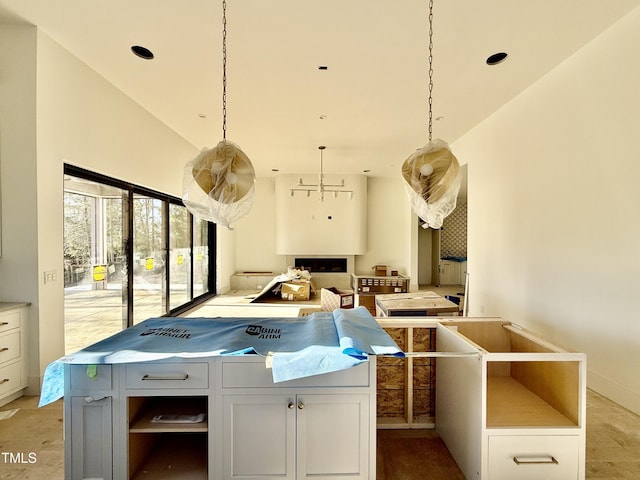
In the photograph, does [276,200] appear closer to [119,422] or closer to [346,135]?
[346,135]

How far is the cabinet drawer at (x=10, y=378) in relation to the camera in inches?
90.9

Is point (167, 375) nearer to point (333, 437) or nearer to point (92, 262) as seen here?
point (333, 437)

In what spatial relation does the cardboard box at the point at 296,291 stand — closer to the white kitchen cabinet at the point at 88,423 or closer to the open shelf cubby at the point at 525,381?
the open shelf cubby at the point at 525,381

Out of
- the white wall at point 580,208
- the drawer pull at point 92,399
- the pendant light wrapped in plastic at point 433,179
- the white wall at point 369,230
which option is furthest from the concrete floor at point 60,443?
the white wall at point 369,230

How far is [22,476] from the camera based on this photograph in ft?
5.51

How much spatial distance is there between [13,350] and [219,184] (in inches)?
87.9

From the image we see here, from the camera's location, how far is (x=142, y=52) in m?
2.77

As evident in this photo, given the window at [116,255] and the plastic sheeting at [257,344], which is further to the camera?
the window at [116,255]

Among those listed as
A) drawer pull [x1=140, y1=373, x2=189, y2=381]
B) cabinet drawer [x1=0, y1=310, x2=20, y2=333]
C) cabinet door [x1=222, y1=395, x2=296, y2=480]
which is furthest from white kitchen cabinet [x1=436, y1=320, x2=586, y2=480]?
cabinet drawer [x1=0, y1=310, x2=20, y2=333]

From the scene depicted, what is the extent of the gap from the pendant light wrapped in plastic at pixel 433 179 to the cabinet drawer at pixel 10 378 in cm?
335

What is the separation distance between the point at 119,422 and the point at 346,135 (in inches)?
179

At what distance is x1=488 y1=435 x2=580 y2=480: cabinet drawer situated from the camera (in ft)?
A: 4.81

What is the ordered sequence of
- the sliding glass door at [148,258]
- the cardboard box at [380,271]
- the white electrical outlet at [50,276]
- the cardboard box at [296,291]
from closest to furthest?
the white electrical outlet at [50,276] < the sliding glass door at [148,258] < the cardboard box at [296,291] < the cardboard box at [380,271]

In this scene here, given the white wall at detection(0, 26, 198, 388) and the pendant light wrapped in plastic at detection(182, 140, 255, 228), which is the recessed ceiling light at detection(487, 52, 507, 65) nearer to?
the pendant light wrapped in plastic at detection(182, 140, 255, 228)
